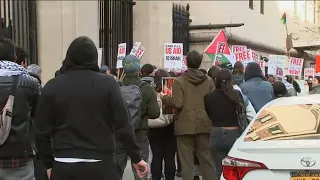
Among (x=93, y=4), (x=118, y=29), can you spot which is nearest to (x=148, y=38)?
(x=118, y=29)

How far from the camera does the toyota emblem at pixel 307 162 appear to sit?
412 cm

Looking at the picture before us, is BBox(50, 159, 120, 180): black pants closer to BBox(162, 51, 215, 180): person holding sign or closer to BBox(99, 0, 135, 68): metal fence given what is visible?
BBox(162, 51, 215, 180): person holding sign

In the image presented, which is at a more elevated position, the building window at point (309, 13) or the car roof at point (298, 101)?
the building window at point (309, 13)

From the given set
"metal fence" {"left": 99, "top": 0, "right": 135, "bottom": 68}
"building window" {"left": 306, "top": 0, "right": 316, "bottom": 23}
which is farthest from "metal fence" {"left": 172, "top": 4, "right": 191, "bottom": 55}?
"building window" {"left": 306, "top": 0, "right": 316, "bottom": 23}

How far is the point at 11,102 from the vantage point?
14.8 feet

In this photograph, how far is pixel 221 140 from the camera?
6.64 metres

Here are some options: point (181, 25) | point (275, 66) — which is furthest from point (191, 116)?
point (181, 25)

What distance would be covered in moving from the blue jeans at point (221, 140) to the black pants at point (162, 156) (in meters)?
1.33

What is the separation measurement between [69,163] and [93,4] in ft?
41.0

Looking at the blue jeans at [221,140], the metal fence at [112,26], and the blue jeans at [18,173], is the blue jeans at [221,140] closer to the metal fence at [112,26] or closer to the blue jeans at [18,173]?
the blue jeans at [18,173]

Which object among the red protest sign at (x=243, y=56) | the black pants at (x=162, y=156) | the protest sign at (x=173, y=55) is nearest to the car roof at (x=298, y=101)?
the black pants at (x=162, y=156)

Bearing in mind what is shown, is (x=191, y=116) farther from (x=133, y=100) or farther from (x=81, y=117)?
(x=81, y=117)

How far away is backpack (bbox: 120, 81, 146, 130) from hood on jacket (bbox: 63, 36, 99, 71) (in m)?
1.87

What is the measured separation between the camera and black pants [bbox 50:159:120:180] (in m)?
3.78
